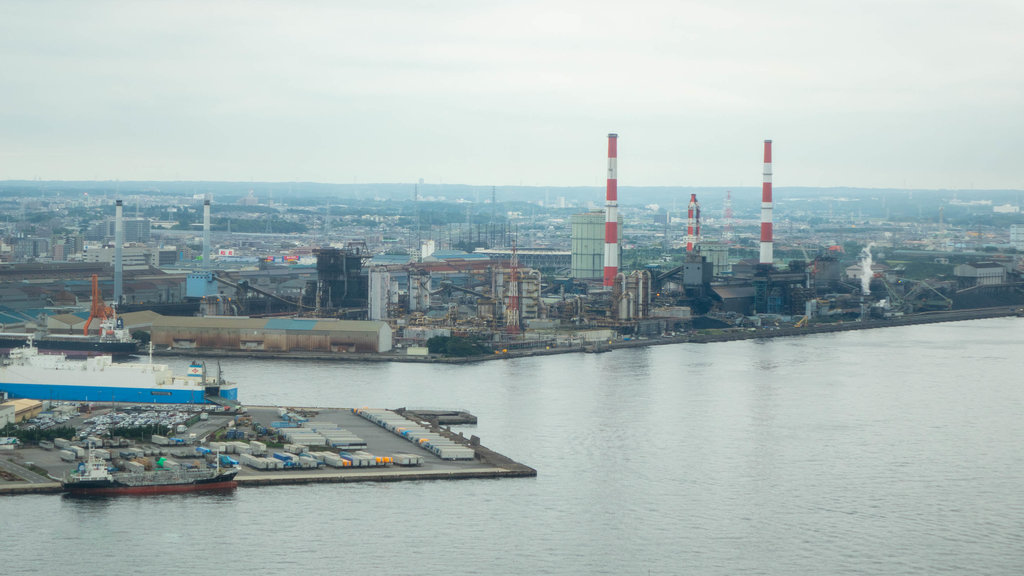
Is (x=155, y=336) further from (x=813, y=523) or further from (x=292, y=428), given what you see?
(x=813, y=523)

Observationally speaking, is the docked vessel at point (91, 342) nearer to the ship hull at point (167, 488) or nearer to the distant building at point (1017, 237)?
the ship hull at point (167, 488)

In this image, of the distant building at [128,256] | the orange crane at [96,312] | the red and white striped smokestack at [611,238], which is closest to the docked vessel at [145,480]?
the orange crane at [96,312]

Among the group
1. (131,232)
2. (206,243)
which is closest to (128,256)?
(206,243)

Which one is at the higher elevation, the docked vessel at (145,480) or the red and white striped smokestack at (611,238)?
the red and white striped smokestack at (611,238)

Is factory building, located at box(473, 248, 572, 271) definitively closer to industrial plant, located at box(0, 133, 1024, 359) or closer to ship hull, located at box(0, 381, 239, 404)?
industrial plant, located at box(0, 133, 1024, 359)

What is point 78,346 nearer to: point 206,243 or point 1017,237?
point 206,243

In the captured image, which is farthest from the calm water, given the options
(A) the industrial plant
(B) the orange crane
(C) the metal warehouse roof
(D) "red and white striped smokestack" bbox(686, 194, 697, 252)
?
Answer: (D) "red and white striped smokestack" bbox(686, 194, 697, 252)
